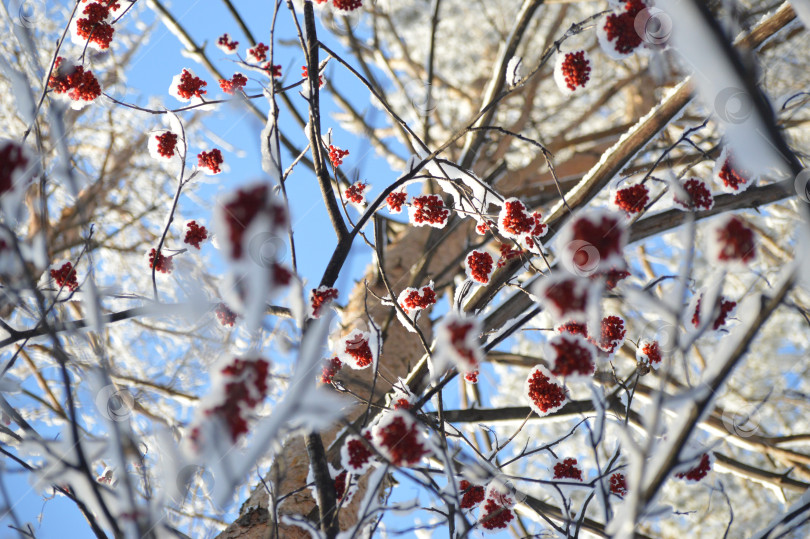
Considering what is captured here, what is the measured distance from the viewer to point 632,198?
135 cm

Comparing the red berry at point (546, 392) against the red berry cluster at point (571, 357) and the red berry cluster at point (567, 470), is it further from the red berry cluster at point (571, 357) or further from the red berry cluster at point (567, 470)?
the red berry cluster at point (571, 357)

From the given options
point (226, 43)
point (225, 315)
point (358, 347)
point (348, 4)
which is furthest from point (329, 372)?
point (226, 43)

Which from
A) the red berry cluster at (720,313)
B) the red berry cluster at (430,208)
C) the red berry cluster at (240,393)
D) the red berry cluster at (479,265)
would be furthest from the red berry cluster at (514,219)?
the red berry cluster at (240,393)

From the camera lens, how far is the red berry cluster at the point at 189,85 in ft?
5.06

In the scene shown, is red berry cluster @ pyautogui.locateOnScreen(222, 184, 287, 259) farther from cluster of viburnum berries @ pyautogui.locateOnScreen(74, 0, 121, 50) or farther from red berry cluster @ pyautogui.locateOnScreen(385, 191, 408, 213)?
cluster of viburnum berries @ pyautogui.locateOnScreen(74, 0, 121, 50)

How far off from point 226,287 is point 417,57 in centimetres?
632

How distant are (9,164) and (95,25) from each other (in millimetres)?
898

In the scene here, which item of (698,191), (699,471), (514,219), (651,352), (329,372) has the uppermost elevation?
(514,219)

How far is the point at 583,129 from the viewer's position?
635 centimetres

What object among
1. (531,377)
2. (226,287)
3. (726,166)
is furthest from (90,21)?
(726,166)

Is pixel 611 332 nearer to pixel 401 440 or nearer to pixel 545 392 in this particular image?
→ pixel 545 392

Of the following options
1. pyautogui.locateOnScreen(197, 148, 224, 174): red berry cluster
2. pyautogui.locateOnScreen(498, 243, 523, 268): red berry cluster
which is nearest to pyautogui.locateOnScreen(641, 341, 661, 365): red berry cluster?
pyautogui.locateOnScreen(498, 243, 523, 268): red berry cluster

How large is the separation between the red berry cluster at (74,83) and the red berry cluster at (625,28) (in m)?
1.39

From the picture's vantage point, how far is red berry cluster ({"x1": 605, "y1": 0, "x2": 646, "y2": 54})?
1.17 meters
